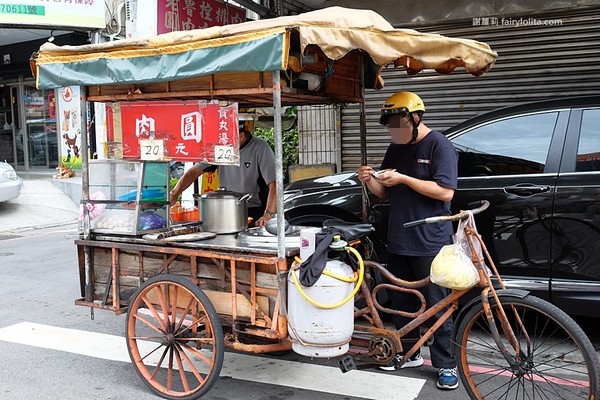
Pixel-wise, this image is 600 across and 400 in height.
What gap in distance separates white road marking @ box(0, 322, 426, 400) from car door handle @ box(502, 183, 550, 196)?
158 centimetres

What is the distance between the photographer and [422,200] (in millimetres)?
3898

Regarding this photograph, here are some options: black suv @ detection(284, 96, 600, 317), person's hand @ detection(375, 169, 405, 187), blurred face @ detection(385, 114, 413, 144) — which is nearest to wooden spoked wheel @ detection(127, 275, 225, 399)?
person's hand @ detection(375, 169, 405, 187)

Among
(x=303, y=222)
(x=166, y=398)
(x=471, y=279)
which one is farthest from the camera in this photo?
(x=303, y=222)

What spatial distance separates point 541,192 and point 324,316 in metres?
2.14

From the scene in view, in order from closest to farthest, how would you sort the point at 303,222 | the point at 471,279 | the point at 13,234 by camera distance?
the point at 471,279 < the point at 303,222 < the point at 13,234

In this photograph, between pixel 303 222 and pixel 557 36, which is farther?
pixel 557 36

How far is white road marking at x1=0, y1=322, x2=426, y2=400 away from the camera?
12.9ft

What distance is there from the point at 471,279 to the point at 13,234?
9751 mm

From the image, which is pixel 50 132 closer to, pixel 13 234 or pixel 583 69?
pixel 13 234

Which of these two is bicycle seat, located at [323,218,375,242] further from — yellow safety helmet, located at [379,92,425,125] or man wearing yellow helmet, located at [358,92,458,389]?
yellow safety helmet, located at [379,92,425,125]

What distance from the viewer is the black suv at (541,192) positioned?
4.30 meters

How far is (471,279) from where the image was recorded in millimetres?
3205

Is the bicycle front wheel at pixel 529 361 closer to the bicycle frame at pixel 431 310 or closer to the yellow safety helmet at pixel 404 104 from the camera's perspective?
the bicycle frame at pixel 431 310

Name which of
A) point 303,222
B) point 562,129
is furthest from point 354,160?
point 562,129
